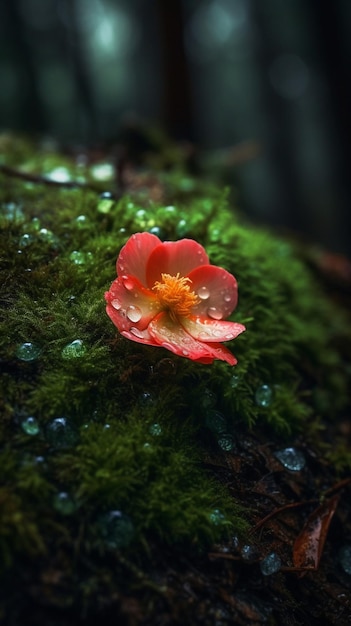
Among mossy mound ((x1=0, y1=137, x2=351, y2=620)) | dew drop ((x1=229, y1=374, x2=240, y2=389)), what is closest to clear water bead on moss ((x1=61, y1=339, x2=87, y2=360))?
mossy mound ((x1=0, y1=137, x2=351, y2=620))

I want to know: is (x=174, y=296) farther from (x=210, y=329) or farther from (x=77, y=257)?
(x=77, y=257)

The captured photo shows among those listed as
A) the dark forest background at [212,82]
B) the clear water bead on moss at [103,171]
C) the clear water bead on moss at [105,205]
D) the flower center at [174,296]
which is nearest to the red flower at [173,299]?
the flower center at [174,296]

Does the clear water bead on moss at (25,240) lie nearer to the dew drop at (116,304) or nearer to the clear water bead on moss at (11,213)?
the clear water bead on moss at (11,213)

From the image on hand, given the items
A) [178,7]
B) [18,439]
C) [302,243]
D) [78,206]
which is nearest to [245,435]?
[18,439]

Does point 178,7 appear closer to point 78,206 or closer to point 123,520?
point 78,206

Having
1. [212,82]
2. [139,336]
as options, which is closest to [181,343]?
[139,336]
